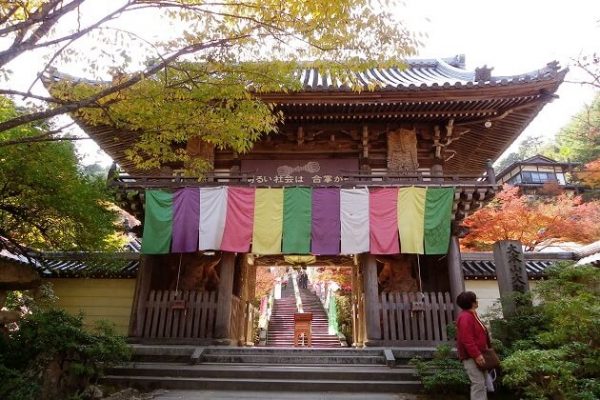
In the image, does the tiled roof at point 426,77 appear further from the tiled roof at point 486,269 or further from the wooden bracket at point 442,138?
the tiled roof at point 486,269

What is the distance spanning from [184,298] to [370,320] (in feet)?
15.1

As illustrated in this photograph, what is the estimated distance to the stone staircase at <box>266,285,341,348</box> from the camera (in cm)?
1862

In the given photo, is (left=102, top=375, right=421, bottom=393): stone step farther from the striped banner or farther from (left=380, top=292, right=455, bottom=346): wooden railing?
the striped banner

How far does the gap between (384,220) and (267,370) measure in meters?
4.66

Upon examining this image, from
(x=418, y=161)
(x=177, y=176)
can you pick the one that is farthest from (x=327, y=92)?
(x=177, y=176)

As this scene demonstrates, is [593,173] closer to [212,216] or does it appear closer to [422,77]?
[422,77]

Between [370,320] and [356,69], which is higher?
[356,69]

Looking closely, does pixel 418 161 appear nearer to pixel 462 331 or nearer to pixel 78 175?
pixel 462 331

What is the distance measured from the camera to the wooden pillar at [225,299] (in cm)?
937

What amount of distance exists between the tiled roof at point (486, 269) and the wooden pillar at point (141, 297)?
9267mm

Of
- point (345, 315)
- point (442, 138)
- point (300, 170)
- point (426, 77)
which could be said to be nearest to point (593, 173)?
point (426, 77)

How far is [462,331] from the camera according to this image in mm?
4887

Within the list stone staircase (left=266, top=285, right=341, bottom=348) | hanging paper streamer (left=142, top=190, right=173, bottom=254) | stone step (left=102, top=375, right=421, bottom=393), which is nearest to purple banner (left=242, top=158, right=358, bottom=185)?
hanging paper streamer (left=142, top=190, right=173, bottom=254)

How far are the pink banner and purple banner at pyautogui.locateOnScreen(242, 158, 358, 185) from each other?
3.47 ft
